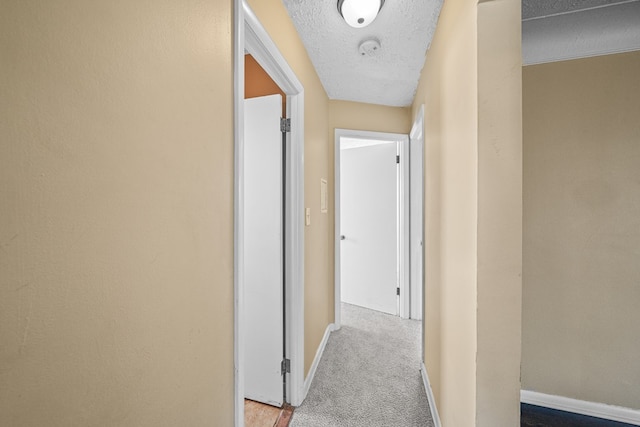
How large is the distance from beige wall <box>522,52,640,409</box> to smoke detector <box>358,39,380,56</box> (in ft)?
3.21

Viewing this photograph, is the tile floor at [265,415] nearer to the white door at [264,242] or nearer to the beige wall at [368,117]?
the white door at [264,242]

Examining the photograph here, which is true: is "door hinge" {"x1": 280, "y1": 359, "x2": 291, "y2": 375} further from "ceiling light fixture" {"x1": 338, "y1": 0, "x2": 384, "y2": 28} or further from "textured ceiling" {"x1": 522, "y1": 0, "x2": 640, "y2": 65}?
"textured ceiling" {"x1": 522, "y1": 0, "x2": 640, "y2": 65}

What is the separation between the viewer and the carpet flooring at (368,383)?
1647 millimetres

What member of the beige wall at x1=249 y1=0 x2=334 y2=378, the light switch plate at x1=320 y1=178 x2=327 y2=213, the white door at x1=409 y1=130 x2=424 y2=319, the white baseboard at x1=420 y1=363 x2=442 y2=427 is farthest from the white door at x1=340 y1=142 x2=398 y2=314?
the white baseboard at x1=420 y1=363 x2=442 y2=427

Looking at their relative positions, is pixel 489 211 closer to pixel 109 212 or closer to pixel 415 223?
pixel 109 212

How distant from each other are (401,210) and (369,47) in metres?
1.79

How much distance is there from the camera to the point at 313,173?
210 cm

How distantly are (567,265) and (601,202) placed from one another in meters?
0.43

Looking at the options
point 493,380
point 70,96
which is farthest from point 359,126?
point 70,96

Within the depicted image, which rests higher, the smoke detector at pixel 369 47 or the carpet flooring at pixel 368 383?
the smoke detector at pixel 369 47

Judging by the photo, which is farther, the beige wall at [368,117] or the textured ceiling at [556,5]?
the beige wall at [368,117]

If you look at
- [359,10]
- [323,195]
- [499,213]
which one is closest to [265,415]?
[323,195]

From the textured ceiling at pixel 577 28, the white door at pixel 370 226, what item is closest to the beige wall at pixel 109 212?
the textured ceiling at pixel 577 28

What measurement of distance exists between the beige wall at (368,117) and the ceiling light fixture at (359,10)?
127 centimetres
